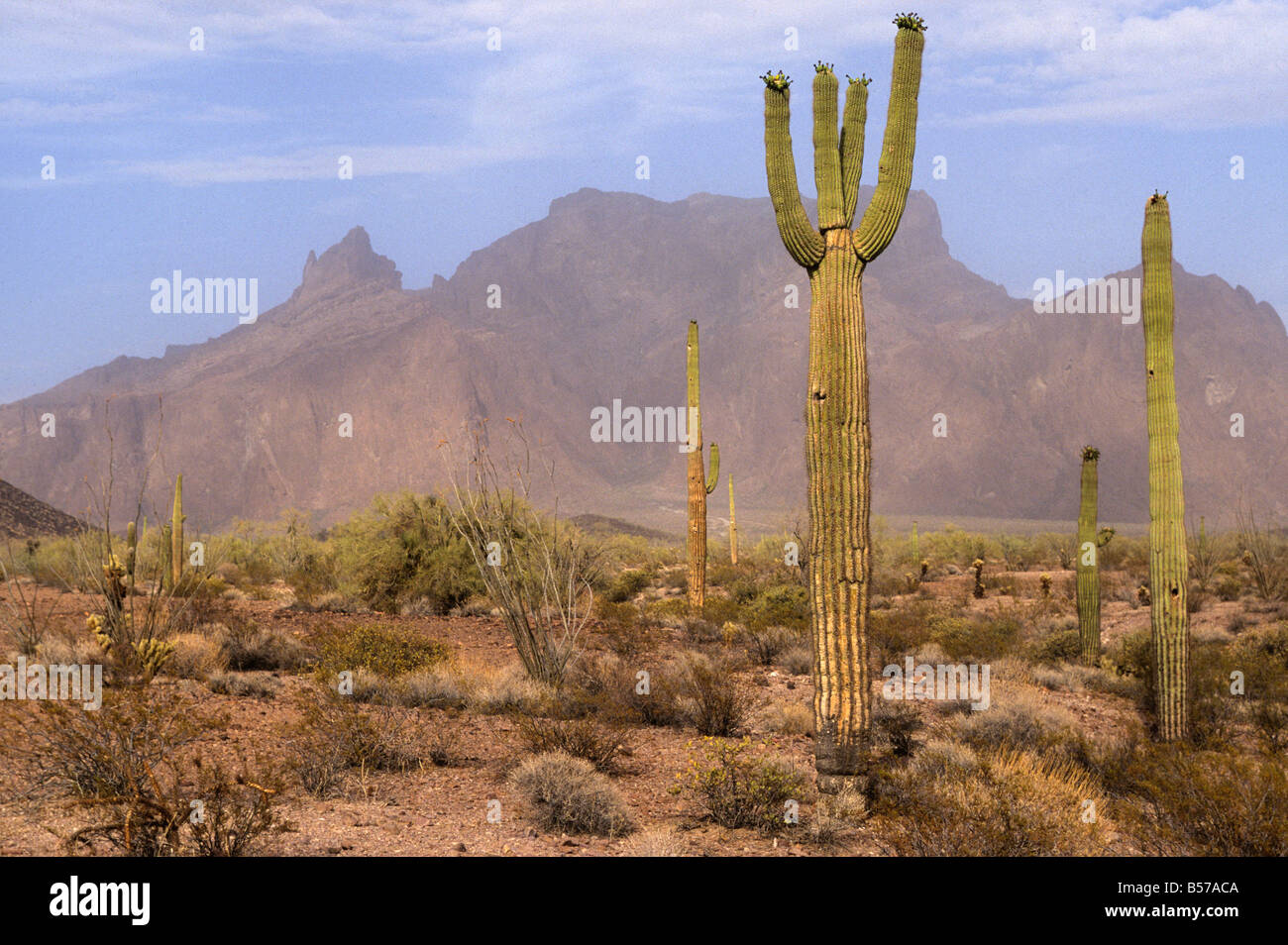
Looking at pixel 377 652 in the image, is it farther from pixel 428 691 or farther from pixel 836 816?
pixel 836 816

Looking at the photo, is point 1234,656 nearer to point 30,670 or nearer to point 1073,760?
point 1073,760

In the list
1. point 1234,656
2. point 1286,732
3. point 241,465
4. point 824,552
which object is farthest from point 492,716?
point 241,465

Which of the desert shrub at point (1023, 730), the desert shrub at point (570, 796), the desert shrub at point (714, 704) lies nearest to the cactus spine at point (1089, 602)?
the desert shrub at point (1023, 730)

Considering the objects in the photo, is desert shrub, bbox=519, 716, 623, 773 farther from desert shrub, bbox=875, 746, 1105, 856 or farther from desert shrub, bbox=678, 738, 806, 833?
desert shrub, bbox=875, 746, 1105, 856

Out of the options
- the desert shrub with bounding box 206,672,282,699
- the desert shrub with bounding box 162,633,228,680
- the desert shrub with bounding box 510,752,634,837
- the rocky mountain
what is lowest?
the desert shrub with bounding box 510,752,634,837

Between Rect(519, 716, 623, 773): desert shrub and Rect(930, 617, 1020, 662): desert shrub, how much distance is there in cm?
800

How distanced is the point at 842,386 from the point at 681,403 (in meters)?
116

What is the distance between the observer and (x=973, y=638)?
1576cm

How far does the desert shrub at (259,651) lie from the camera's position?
12836 millimetres

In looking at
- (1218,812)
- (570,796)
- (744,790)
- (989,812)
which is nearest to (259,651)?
(570,796)

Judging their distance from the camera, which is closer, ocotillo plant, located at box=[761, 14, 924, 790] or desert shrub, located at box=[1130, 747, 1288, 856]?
desert shrub, located at box=[1130, 747, 1288, 856]

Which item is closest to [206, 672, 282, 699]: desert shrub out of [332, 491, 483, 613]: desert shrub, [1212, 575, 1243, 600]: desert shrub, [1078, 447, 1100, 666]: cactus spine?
[332, 491, 483, 613]: desert shrub

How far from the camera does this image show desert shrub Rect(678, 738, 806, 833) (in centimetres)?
702

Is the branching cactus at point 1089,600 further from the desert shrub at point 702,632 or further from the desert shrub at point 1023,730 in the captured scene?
the desert shrub at point 702,632
